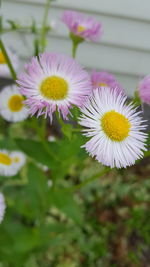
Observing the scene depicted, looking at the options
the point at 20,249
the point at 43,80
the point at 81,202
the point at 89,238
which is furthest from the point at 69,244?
the point at 43,80

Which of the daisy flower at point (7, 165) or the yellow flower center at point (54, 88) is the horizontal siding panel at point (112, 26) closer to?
the daisy flower at point (7, 165)

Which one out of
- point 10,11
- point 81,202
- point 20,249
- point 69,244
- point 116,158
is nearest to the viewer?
point 116,158

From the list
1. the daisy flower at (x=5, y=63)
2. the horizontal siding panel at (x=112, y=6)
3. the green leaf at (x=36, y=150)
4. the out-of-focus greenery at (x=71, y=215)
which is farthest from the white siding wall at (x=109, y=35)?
the green leaf at (x=36, y=150)

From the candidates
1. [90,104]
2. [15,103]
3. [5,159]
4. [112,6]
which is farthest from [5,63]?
[112,6]

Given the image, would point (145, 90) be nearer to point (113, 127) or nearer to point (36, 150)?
point (113, 127)

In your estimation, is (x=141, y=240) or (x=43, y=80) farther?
(x=141, y=240)

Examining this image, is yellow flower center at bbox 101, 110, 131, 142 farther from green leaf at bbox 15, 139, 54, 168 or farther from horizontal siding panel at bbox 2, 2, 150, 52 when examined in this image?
horizontal siding panel at bbox 2, 2, 150, 52

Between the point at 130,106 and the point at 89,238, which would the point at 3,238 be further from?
the point at 130,106
